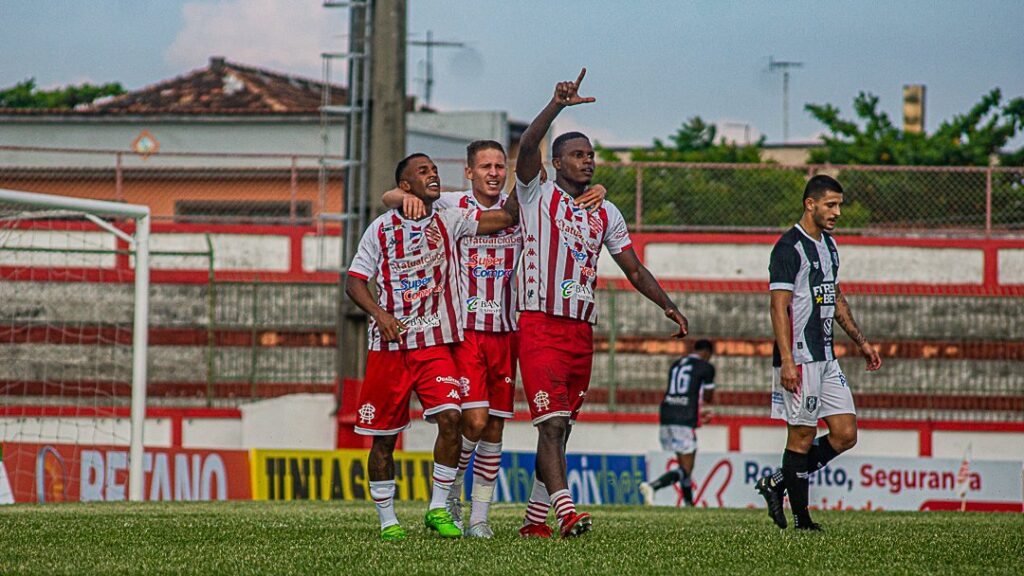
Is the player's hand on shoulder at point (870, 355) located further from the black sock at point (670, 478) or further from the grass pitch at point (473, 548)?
the black sock at point (670, 478)

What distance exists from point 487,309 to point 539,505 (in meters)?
1.18

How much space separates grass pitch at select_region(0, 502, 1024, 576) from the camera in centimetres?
644

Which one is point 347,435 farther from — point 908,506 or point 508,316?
point 508,316

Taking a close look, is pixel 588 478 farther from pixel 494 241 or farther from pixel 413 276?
pixel 413 276

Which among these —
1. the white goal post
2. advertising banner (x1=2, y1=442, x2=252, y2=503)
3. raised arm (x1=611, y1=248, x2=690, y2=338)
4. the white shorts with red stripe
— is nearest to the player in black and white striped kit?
advertising banner (x1=2, y1=442, x2=252, y2=503)

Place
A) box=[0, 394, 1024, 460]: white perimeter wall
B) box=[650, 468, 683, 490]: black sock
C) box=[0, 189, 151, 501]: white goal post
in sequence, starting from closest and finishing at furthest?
1. box=[0, 189, 151, 501]: white goal post
2. box=[650, 468, 683, 490]: black sock
3. box=[0, 394, 1024, 460]: white perimeter wall

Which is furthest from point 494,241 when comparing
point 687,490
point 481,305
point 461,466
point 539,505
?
point 687,490

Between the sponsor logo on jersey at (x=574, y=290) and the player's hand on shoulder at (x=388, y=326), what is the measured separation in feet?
3.32

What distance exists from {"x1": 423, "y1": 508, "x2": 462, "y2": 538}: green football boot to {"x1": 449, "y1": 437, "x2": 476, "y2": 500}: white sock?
0.49m

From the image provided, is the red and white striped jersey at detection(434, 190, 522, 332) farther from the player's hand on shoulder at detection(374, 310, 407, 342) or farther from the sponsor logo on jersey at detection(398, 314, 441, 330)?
the player's hand on shoulder at detection(374, 310, 407, 342)

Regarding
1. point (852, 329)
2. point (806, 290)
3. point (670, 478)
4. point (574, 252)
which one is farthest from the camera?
point (670, 478)

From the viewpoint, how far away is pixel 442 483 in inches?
318

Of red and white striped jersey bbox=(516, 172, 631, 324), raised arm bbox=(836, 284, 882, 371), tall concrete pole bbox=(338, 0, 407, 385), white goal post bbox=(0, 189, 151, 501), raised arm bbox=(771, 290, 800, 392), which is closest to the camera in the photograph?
red and white striped jersey bbox=(516, 172, 631, 324)

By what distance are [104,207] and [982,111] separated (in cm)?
2727
